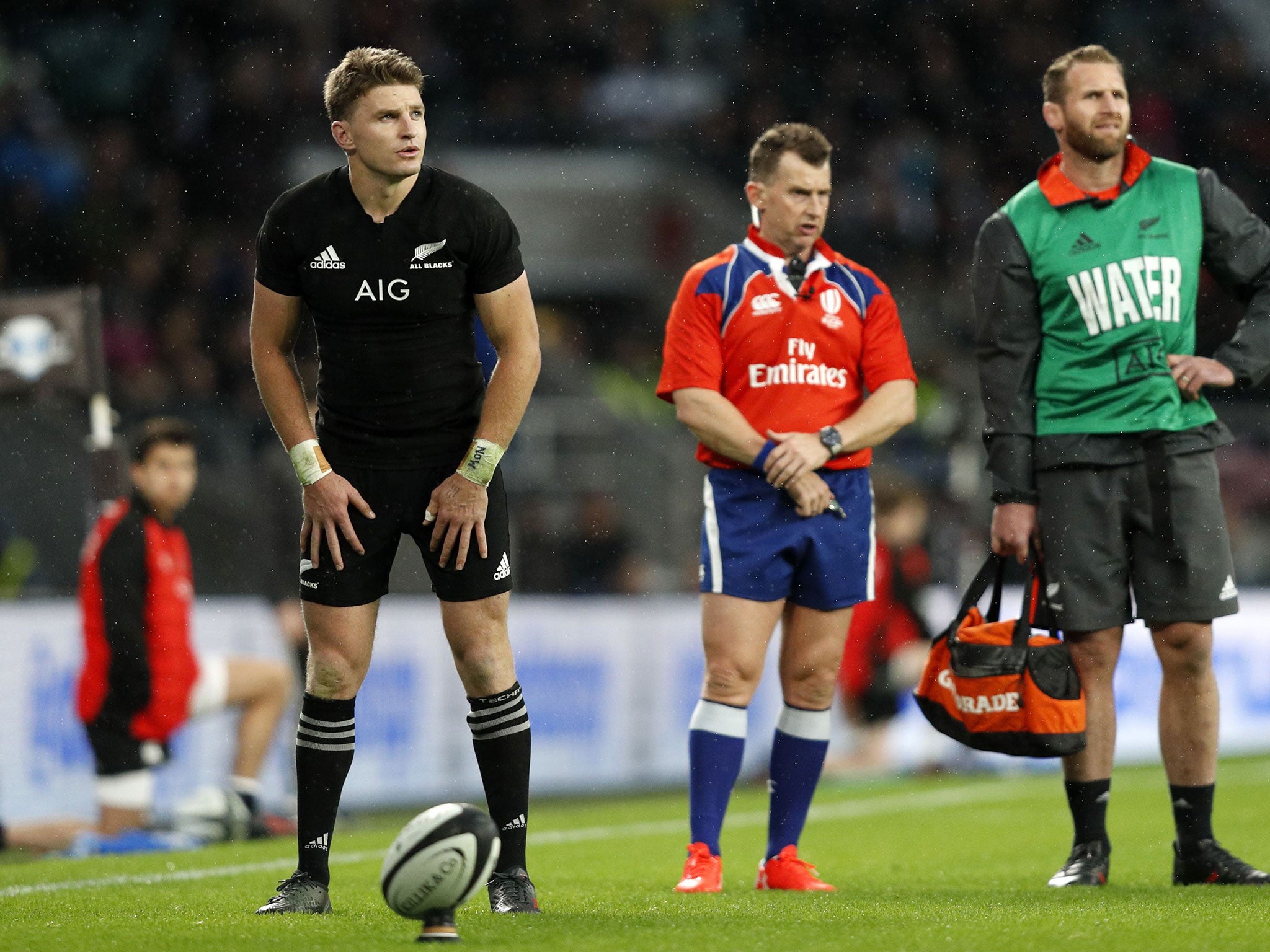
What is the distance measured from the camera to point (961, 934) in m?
3.96

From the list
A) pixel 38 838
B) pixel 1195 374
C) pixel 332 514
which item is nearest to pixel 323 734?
pixel 332 514

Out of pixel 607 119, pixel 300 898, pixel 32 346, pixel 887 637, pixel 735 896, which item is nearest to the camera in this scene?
pixel 300 898

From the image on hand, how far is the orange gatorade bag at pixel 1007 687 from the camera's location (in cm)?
497

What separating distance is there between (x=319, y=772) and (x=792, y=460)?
1.65 metres

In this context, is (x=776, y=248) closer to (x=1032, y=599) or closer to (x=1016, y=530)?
(x=1016, y=530)

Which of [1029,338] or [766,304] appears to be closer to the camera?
[1029,338]

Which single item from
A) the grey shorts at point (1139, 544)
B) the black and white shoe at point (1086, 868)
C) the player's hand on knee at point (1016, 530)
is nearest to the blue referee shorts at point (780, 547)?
the player's hand on knee at point (1016, 530)

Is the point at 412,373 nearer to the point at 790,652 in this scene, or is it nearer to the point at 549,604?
the point at 790,652

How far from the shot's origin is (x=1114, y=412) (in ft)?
16.9

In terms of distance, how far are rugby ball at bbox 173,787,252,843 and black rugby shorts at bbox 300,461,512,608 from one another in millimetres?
4055

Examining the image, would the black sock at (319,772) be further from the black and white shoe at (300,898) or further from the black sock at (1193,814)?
the black sock at (1193,814)

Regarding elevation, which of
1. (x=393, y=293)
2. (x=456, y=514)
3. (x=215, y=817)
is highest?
Result: (x=393, y=293)

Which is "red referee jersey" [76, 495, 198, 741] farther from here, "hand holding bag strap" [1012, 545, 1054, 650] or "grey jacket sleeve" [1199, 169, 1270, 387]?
"grey jacket sleeve" [1199, 169, 1270, 387]

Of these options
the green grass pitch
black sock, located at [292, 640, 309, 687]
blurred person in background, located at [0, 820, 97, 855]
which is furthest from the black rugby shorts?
black sock, located at [292, 640, 309, 687]
